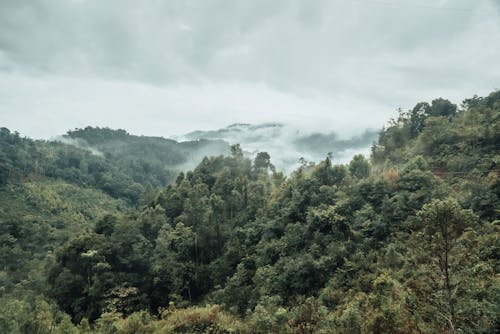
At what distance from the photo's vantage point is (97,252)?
22141 mm

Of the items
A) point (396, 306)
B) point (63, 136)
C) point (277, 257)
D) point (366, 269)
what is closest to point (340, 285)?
point (366, 269)

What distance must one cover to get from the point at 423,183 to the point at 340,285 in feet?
25.2

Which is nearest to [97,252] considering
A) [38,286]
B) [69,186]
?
[38,286]

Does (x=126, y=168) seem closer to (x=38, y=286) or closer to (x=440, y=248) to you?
(x=38, y=286)

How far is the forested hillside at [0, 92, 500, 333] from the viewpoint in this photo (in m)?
9.61

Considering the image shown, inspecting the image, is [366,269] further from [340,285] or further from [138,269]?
[138,269]

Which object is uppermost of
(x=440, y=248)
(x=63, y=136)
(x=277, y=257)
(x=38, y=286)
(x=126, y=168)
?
(x=63, y=136)

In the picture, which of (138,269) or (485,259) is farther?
(138,269)

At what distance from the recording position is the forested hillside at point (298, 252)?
9.61 m

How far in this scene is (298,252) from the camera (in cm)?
2002

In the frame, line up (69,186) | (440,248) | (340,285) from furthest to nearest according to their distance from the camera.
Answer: (69,186), (340,285), (440,248)

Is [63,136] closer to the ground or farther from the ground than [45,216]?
farther from the ground

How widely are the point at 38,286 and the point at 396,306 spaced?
877 inches

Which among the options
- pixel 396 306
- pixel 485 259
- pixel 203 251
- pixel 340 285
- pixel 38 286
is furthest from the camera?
pixel 203 251
